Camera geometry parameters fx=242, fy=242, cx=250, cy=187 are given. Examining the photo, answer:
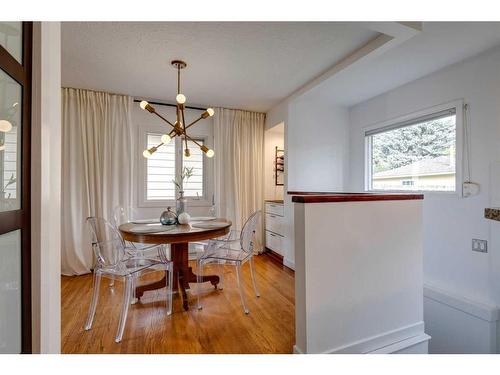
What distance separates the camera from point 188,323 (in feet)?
6.46

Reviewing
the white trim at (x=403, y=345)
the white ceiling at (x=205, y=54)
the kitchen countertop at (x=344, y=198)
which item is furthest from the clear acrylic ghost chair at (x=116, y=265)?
the white trim at (x=403, y=345)

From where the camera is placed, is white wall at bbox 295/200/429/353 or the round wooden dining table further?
the round wooden dining table

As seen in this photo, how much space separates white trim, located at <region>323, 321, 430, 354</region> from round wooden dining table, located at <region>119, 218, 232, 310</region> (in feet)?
4.06

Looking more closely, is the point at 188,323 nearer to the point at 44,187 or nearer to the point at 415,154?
the point at 44,187

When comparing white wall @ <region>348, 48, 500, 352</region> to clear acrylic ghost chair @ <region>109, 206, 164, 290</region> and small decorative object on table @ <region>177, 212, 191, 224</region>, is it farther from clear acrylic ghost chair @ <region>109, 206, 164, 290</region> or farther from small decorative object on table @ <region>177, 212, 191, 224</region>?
clear acrylic ghost chair @ <region>109, 206, 164, 290</region>

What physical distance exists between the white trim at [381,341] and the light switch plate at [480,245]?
3.28 feet

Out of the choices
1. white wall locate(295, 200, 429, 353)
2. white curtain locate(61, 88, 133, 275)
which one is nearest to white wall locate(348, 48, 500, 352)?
Answer: white wall locate(295, 200, 429, 353)

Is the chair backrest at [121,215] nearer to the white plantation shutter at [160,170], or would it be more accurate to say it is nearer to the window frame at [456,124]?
the white plantation shutter at [160,170]

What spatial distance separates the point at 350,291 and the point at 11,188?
1.80m

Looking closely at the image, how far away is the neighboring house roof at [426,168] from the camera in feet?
8.37

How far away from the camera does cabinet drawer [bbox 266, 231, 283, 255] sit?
364cm
